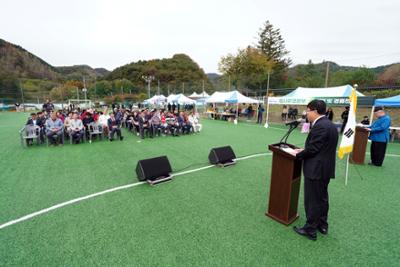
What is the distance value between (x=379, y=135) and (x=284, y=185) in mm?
4674

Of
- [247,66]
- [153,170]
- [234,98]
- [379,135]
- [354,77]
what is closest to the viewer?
[153,170]

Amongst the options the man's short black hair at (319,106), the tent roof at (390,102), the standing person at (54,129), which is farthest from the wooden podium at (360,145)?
the standing person at (54,129)

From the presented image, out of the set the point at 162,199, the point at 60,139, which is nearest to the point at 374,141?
the point at 162,199

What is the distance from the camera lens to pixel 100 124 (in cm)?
875

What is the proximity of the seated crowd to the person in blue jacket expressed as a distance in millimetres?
7571

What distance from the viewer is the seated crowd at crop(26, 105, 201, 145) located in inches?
302

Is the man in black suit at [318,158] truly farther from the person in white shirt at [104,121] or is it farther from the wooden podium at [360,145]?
the person in white shirt at [104,121]

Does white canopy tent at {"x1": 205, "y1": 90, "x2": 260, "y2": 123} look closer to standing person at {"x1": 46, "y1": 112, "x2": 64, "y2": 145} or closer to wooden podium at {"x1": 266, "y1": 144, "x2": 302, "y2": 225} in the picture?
standing person at {"x1": 46, "y1": 112, "x2": 64, "y2": 145}

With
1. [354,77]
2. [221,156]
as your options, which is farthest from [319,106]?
[354,77]

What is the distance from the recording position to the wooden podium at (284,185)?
2637 mm

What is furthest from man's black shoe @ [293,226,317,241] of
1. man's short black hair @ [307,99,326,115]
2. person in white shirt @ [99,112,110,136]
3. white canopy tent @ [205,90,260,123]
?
white canopy tent @ [205,90,260,123]

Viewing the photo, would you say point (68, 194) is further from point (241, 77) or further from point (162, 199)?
point (241, 77)

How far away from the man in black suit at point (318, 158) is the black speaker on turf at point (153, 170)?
288 cm

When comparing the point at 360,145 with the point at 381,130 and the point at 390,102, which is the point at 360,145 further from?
the point at 390,102
